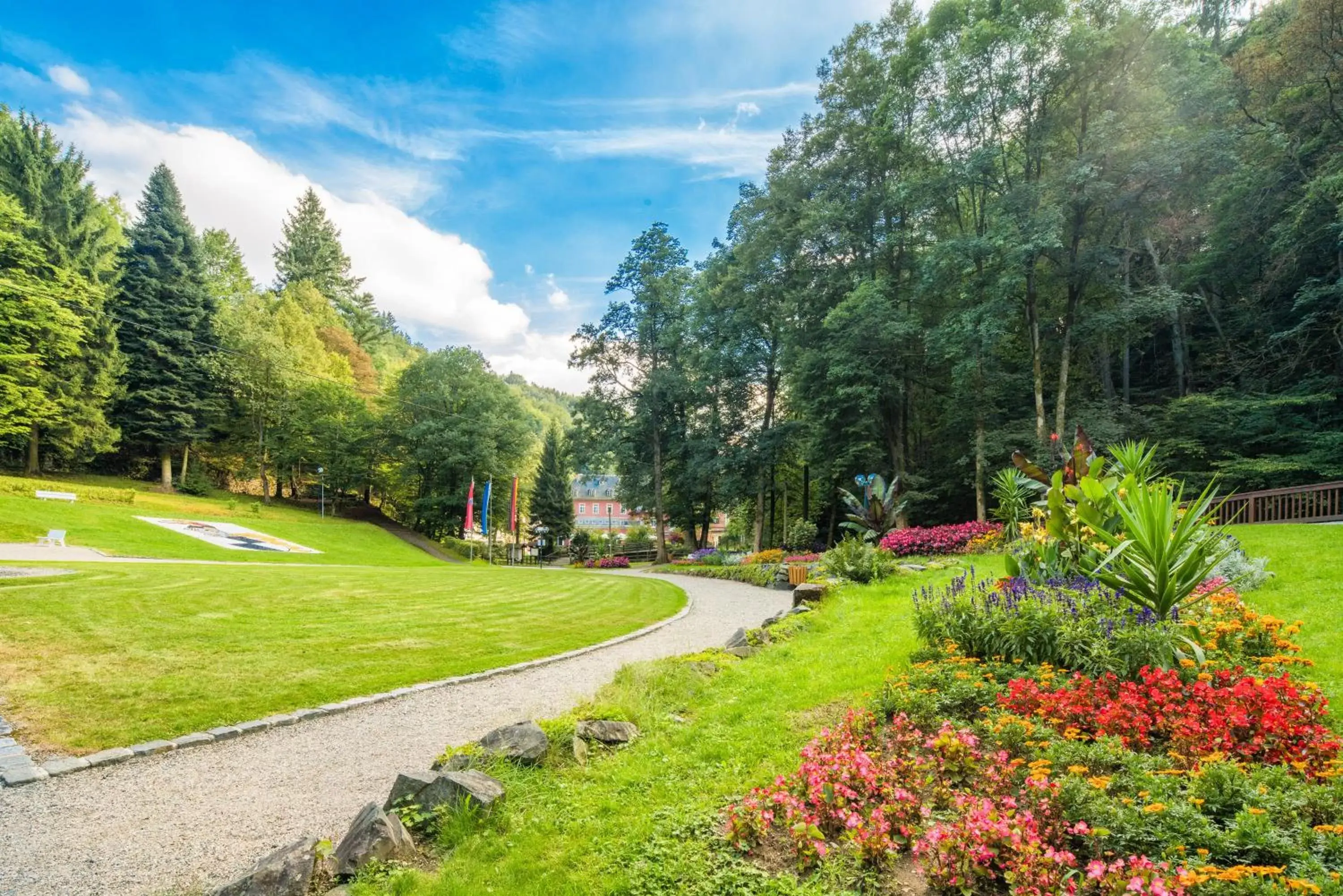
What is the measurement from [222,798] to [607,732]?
Result: 2.32m

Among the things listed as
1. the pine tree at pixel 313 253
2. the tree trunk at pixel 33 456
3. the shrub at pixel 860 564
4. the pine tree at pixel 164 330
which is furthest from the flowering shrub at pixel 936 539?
the pine tree at pixel 313 253

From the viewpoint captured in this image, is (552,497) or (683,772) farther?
(552,497)

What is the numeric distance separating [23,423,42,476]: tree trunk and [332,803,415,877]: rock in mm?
31896

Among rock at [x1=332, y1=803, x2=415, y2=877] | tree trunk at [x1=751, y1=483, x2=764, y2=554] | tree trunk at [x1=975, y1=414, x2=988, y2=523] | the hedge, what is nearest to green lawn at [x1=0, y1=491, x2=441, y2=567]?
the hedge

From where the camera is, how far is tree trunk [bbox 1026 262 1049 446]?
50.2 ft

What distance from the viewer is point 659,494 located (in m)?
27.0

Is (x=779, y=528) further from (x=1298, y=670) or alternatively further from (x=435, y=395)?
(x=1298, y=670)

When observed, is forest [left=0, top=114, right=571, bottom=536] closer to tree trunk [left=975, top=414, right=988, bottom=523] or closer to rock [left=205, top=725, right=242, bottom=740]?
tree trunk [left=975, top=414, right=988, bottom=523]

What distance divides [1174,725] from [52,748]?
6.89 metres

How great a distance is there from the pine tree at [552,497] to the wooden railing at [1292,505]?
1409 inches

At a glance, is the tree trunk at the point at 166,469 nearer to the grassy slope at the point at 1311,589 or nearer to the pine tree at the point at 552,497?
the pine tree at the point at 552,497

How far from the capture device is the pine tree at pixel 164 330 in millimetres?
26984

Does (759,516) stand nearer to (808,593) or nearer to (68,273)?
(808,593)

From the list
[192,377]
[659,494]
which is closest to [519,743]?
[659,494]
